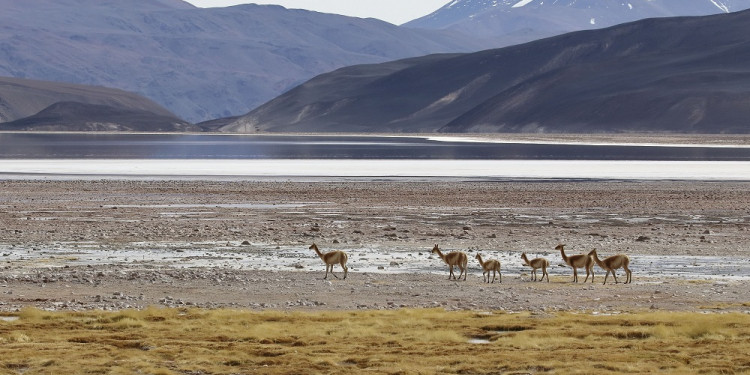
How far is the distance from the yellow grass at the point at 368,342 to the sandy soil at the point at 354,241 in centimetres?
181

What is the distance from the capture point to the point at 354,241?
3041 centimetres

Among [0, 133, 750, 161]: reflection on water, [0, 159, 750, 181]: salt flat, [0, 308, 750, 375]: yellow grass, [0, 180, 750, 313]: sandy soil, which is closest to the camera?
[0, 308, 750, 375]: yellow grass

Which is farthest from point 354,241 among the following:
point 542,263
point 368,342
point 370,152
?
point 370,152

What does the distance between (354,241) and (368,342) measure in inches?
577

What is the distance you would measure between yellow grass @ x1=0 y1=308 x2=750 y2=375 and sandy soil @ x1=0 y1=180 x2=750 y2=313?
181cm

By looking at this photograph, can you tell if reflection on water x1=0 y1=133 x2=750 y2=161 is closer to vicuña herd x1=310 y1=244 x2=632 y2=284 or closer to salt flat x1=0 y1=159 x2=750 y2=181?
salt flat x1=0 y1=159 x2=750 y2=181

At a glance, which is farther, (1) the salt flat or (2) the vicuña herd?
(1) the salt flat

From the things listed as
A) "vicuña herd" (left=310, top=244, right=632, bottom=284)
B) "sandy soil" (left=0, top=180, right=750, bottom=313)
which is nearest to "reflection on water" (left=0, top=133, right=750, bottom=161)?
"sandy soil" (left=0, top=180, right=750, bottom=313)

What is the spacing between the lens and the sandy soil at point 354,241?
2066 centimetres

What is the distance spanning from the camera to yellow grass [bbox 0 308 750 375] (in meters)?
14.2

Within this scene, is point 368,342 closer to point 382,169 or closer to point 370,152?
point 382,169

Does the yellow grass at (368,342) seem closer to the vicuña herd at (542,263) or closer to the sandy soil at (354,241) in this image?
the sandy soil at (354,241)

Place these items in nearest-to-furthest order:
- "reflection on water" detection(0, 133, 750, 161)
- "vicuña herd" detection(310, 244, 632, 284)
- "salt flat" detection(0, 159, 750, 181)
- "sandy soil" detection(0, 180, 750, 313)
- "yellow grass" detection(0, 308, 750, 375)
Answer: "yellow grass" detection(0, 308, 750, 375) → "sandy soil" detection(0, 180, 750, 313) → "vicuña herd" detection(310, 244, 632, 284) → "salt flat" detection(0, 159, 750, 181) → "reflection on water" detection(0, 133, 750, 161)

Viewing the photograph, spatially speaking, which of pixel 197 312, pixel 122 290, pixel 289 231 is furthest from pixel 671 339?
pixel 289 231
